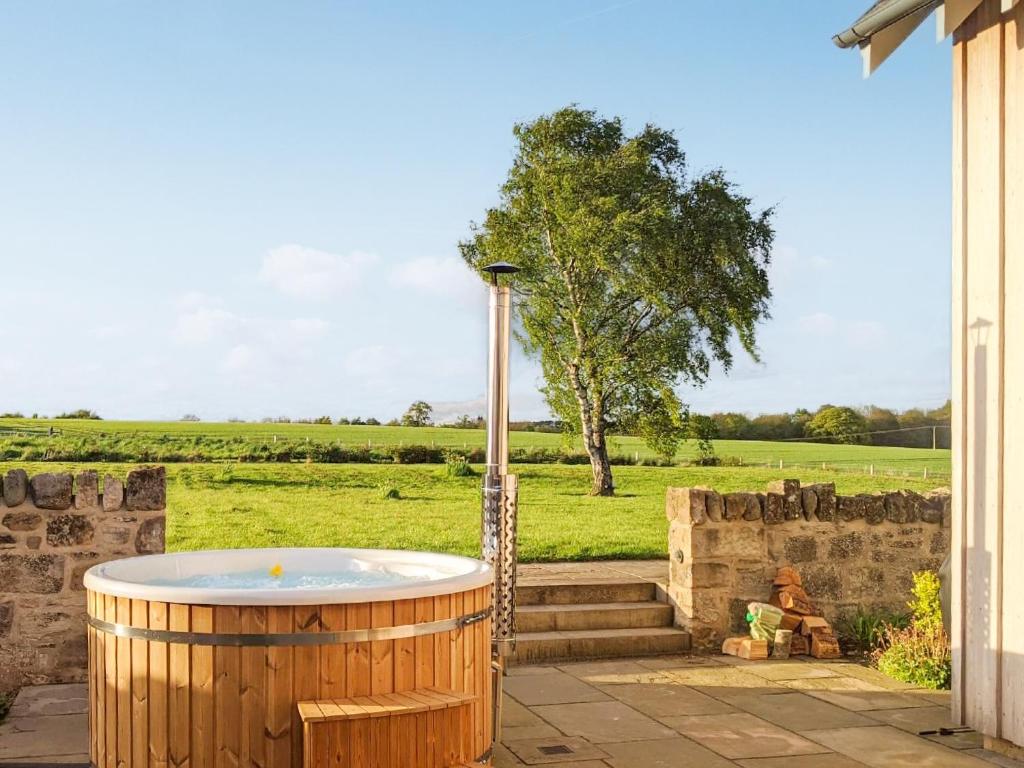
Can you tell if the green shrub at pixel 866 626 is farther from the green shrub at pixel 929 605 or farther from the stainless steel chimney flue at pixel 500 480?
the stainless steel chimney flue at pixel 500 480

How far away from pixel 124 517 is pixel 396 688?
2.88 metres

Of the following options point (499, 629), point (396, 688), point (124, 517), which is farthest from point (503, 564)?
point (124, 517)

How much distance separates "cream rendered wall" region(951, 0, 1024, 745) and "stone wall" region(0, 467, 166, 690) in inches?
189

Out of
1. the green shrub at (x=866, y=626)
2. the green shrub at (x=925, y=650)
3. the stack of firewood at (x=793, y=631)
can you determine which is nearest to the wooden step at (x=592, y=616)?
the stack of firewood at (x=793, y=631)

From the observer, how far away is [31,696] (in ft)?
19.8

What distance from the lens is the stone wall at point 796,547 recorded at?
7465mm

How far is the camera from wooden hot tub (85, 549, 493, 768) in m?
4.18

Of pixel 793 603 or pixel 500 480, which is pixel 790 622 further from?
pixel 500 480

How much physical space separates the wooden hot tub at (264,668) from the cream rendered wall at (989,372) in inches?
101

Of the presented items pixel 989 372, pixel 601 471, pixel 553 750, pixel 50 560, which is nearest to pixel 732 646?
pixel 553 750

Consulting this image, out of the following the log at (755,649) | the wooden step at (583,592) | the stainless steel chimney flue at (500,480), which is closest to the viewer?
the stainless steel chimney flue at (500,480)

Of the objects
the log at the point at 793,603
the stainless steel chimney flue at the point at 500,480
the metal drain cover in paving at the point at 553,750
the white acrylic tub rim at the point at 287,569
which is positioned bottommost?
the metal drain cover in paving at the point at 553,750

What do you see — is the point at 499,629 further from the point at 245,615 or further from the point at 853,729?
the point at 853,729

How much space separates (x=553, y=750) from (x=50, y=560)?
326 cm
